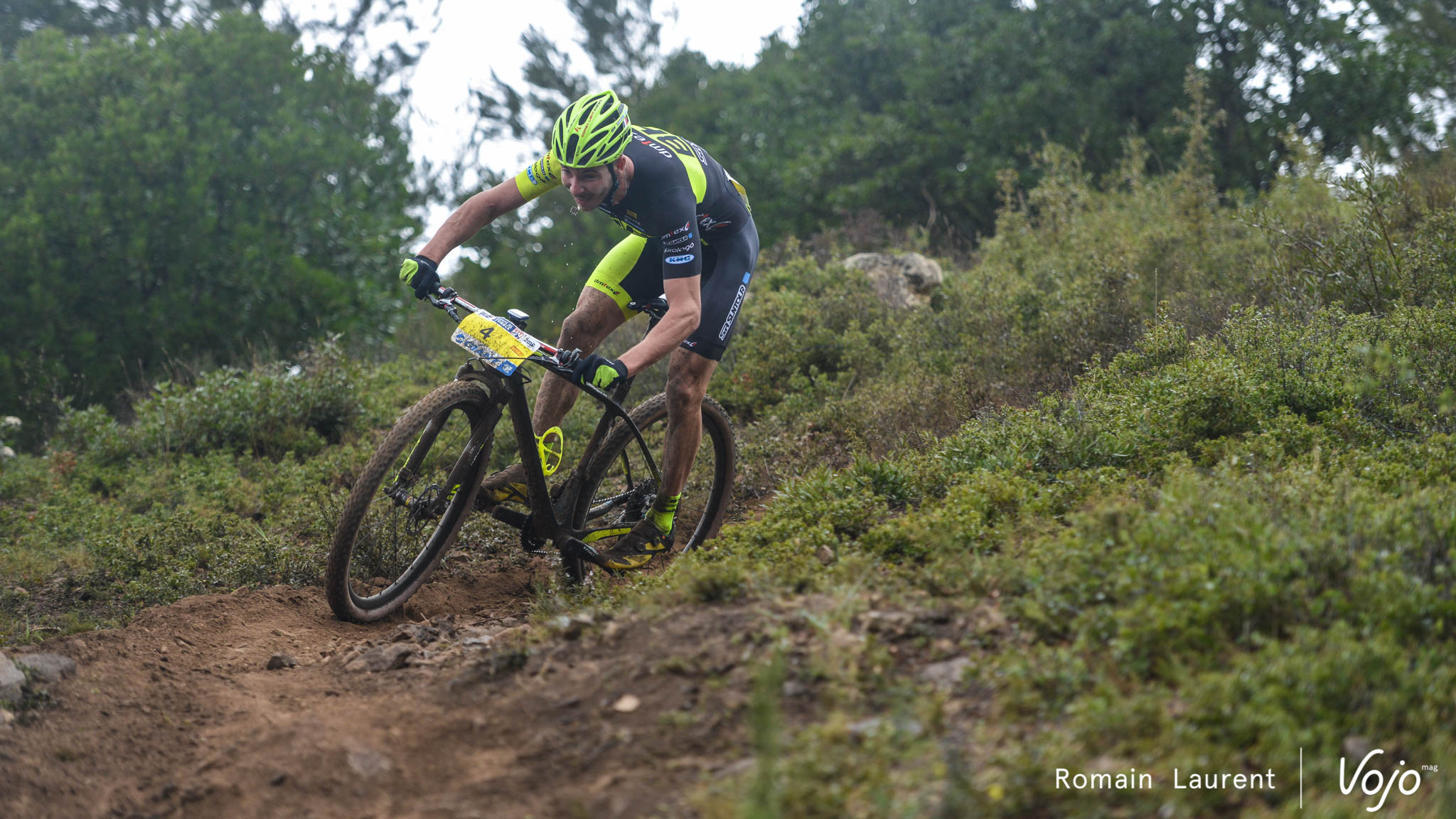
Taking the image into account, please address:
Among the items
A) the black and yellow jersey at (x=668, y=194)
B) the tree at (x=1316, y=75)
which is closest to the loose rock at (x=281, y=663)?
the black and yellow jersey at (x=668, y=194)

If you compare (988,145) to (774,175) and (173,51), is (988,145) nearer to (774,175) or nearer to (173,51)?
(774,175)

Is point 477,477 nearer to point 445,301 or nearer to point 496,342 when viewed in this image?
point 496,342

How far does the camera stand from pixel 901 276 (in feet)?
33.4

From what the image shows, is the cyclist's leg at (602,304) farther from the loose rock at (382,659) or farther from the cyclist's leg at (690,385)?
the loose rock at (382,659)

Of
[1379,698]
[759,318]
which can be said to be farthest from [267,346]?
[1379,698]

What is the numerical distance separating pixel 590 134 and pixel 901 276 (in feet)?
21.1

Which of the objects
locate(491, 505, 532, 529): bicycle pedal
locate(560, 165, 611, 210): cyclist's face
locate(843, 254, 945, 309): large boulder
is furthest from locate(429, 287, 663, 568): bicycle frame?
locate(843, 254, 945, 309): large boulder

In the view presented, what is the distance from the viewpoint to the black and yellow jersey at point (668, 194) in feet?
14.4

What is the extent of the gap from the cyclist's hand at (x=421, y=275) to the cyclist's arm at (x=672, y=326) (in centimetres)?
89

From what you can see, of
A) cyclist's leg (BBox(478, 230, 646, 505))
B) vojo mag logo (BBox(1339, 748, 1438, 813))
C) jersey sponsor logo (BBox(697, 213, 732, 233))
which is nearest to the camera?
vojo mag logo (BBox(1339, 748, 1438, 813))

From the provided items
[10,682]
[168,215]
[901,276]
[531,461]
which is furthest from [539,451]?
[168,215]

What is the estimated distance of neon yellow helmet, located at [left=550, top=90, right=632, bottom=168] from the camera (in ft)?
13.9

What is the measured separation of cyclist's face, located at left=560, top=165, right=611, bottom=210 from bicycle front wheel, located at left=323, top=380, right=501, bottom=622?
1.01m

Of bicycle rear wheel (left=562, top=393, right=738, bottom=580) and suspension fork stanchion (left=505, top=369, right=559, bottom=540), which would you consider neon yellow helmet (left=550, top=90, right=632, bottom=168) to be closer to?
suspension fork stanchion (left=505, top=369, right=559, bottom=540)
